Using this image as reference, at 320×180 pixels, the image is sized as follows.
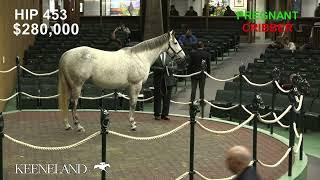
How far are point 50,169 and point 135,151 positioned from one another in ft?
5.80

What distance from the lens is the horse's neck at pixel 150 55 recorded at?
1188 centimetres

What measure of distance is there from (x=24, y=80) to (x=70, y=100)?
17.4 ft

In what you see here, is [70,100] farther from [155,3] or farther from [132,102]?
[155,3]

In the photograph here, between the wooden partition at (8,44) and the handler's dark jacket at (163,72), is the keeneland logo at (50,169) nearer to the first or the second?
the handler's dark jacket at (163,72)

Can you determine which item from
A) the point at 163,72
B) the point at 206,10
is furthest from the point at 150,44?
the point at 206,10

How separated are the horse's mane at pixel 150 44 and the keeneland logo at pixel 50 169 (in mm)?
3433

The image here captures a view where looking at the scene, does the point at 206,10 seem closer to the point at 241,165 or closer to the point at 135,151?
the point at 135,151

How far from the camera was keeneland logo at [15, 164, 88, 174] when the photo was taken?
28.9ft

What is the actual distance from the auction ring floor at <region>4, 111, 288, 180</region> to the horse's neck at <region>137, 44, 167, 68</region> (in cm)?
138

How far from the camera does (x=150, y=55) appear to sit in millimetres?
12023

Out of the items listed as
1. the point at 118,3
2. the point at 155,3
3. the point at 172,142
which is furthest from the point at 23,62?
the point at 118,3

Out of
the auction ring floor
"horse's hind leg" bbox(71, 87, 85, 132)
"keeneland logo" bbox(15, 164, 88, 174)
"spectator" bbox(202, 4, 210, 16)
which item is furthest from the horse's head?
"spectator" bbox(202, 4, 210, 16)

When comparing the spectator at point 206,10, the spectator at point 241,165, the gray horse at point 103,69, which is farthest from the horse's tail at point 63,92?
the spectator at point 206,10

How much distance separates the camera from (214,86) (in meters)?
20.6
